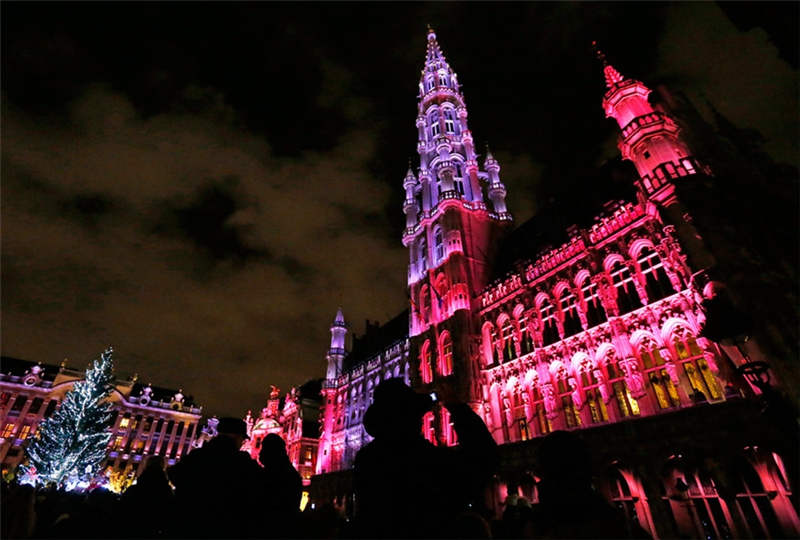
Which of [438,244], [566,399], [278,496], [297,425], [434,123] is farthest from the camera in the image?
[297,425]

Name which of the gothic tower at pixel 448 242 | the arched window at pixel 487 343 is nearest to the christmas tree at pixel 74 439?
the gothic tower at pixel 448 242

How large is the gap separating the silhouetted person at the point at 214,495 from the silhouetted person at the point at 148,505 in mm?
256

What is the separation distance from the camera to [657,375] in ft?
53.7

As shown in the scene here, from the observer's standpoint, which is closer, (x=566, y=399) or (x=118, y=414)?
(x=566, y=399)

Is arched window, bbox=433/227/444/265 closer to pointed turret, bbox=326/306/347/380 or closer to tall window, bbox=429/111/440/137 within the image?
tall window, bbox=429/111/440/137

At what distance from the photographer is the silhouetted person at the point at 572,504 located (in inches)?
110

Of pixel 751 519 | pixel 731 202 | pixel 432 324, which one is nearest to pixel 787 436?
pixel 751 519

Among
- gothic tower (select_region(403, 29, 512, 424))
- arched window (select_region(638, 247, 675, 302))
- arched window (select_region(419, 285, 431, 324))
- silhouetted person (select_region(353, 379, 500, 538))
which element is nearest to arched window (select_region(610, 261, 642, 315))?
arched window (select_region(638, 247, 675, 302))

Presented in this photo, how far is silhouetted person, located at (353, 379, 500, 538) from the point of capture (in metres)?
2.41

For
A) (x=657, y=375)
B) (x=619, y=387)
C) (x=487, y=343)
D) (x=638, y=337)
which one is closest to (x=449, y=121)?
(x=487, y=343)

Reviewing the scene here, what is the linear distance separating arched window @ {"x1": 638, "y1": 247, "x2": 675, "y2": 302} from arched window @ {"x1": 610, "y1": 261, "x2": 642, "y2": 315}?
0.68m

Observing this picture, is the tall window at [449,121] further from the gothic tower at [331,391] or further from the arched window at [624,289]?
the gothic tower at [331,391]

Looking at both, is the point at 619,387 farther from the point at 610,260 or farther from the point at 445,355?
the point at 445,355

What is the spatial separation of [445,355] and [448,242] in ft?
27.9
